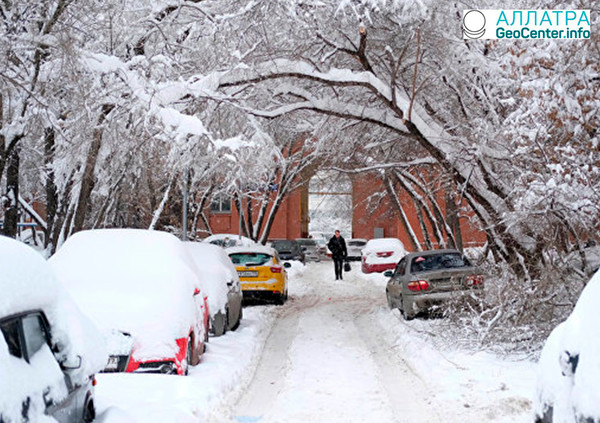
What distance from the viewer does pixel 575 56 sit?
9727 mm

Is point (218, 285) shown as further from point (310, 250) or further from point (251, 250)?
point (310, 250)

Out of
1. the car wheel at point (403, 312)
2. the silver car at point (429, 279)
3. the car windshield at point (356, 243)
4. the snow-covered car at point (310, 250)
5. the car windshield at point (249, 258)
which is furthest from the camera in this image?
the snow-covered car at point (310, 250)

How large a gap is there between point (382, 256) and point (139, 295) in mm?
23084

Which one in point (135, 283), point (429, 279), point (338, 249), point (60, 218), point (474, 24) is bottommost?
point (338, 249)

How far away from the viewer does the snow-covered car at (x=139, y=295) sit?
8.09 meters

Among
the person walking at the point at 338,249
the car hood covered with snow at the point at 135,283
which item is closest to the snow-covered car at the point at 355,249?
the person walking at the point at 338,249

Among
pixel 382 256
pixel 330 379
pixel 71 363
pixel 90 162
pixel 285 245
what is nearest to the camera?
pixel 71 363

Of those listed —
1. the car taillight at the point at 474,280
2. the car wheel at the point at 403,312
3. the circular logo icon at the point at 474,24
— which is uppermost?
the circular logo icon at the point at 474,24

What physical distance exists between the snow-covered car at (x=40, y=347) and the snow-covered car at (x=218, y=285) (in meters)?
6.32

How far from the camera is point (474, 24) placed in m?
14.1

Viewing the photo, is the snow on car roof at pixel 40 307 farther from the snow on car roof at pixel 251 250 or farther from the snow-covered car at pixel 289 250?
the snow-covered car at pixel 289 250

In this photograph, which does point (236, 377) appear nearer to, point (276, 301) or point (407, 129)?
point (407, 129)

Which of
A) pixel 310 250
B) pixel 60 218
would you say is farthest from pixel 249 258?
pixel 310 250

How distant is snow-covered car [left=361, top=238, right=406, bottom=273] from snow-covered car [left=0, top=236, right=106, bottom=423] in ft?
85.2
